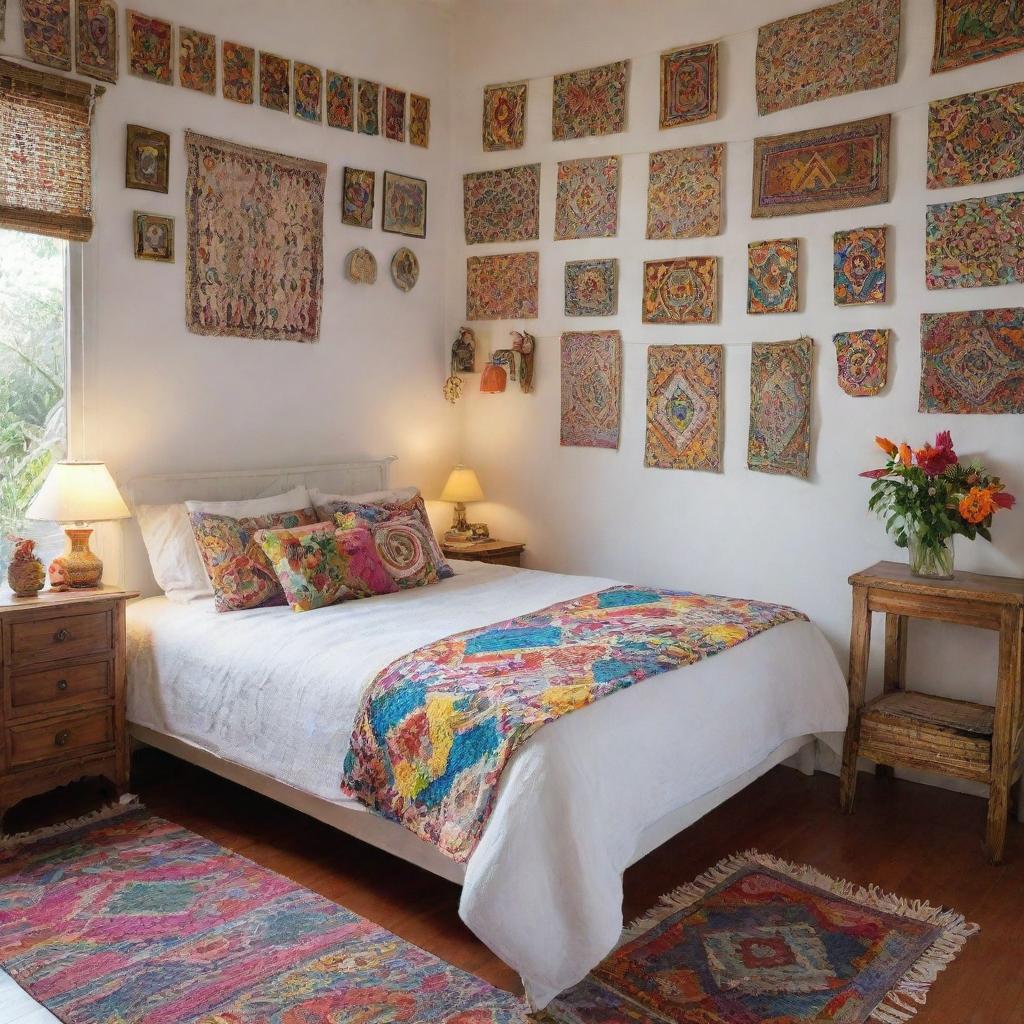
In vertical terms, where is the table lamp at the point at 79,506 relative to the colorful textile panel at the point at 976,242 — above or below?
below

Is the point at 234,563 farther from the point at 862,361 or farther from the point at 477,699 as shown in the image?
the point at 862,361

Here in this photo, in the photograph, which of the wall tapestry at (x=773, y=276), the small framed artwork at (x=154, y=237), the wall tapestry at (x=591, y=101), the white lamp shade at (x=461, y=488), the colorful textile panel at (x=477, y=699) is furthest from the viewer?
the white lamp shade at (x=461, y=488)

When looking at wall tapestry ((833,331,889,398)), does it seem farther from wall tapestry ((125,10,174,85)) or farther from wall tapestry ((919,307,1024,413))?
wall tapestry ((125,10,174,85))

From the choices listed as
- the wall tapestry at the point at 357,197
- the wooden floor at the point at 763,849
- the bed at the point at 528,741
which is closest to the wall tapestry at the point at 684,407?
the bed at the point at 528,741

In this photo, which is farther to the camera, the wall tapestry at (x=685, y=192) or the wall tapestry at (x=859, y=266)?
the wall tapestry at (x=685, y=192)

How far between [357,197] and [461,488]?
1449 millimetres

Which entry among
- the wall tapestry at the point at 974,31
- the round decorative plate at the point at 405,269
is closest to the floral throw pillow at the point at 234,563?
the round decorative plate at the point at 405,269

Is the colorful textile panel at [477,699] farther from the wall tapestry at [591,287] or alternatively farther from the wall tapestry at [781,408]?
the wall tapestry at [591,287]

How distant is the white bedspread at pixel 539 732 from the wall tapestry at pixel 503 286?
1.46 meters

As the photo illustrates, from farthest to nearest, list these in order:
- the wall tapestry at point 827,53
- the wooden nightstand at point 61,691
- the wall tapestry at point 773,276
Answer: the wall tapestry at point 773,276 → the wall tapestry at point 827,53 → the wooden nightstand at point 61,691

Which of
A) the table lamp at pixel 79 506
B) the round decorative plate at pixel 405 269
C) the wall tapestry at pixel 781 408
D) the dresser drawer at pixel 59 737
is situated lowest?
the dresser drawer at pixel 59 737

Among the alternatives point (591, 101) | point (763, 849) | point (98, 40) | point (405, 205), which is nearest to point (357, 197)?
point (405, 205)

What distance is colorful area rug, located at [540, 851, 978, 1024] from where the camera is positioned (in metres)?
2.29

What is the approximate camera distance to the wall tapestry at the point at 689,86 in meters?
4.10
